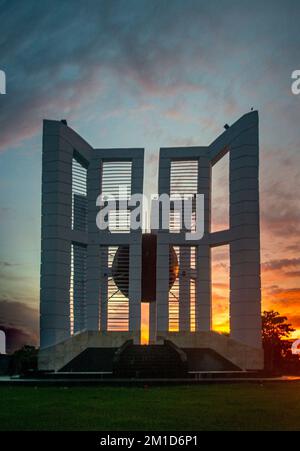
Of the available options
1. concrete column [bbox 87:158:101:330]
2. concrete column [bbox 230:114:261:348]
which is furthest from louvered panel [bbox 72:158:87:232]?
concrete column [bbox 230:114:261:348]

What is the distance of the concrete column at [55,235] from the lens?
129 feet

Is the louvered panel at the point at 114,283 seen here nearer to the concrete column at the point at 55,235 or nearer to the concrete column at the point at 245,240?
the concrete column at the point at 55,235

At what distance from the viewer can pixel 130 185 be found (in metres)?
43.2

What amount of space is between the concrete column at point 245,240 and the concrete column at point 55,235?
9260 millimetres

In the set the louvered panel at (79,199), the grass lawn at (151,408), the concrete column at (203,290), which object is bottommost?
the grass lawn at (151,408)

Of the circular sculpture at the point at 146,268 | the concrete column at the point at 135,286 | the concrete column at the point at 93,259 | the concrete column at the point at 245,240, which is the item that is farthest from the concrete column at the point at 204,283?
the concrete column at the point at 93,259

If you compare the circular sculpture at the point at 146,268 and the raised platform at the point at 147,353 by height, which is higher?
the circular sculpture at the point at 146,268

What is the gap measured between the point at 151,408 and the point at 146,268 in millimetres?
24707

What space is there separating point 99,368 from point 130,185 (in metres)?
11.3

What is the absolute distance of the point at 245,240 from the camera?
39156 millimetres

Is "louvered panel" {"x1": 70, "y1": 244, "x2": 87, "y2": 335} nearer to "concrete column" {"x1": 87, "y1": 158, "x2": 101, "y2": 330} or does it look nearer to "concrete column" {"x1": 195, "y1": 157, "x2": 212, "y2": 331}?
"concrete column" {"x1": 87, "y1": 158, "x2": 101, "y2": 330}

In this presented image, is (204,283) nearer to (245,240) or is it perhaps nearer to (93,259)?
(245,240)

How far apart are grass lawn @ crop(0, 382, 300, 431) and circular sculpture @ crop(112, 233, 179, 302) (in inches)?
594
